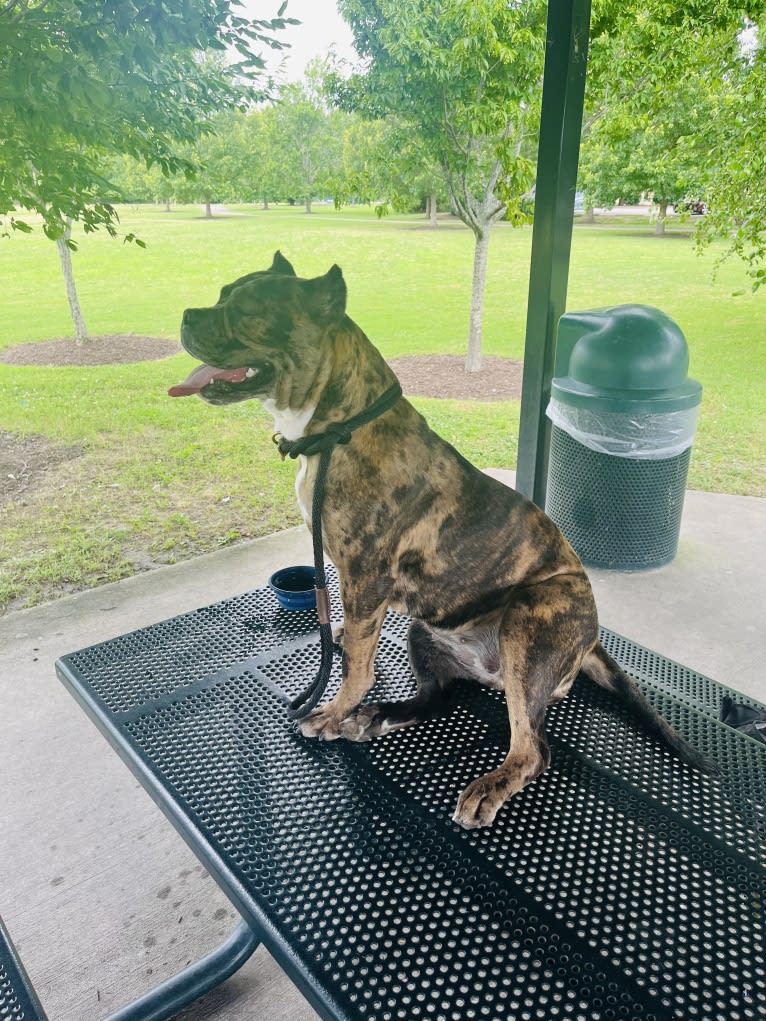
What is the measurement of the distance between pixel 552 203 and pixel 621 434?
114 centimetres

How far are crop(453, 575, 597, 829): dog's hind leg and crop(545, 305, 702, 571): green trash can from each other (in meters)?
2.00

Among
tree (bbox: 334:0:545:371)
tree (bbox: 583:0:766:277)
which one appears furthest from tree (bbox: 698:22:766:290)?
tree (bbox: 334:0:545:371)

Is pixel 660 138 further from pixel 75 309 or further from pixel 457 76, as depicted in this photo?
pixel 75 309

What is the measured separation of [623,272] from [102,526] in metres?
12.9

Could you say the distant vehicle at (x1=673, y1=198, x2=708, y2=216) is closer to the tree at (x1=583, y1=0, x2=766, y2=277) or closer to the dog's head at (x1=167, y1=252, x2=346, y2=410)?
the tree at (x1=583, y1=0, x2=766, y2=277)

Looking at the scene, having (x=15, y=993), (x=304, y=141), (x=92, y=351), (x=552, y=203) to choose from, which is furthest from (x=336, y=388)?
(x=92, y=351)

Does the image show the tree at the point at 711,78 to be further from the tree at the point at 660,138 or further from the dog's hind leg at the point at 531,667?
the dog's hind leg at the point at 531,667

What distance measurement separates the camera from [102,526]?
4.66m

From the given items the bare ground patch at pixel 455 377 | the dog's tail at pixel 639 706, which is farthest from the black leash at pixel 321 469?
the bare ground patch at pixel 455 377

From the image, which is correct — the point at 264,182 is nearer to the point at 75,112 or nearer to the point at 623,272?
the point at 75,112

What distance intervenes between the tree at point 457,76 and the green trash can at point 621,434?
89.2 inches

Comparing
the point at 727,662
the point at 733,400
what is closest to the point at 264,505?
the point at 727,662

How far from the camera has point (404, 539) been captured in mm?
1712

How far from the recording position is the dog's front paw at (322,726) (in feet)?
5.66
